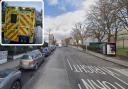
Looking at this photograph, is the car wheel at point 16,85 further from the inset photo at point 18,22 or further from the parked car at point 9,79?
the inset photo at point 18,22

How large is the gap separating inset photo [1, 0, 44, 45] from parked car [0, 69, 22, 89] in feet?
12.4

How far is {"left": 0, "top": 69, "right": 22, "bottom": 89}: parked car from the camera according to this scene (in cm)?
708

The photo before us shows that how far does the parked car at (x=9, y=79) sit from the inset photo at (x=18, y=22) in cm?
377

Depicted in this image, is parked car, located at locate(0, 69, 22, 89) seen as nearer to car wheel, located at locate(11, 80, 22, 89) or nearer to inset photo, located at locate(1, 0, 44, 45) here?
car wheel, located at locate(11, 80, 22, 89)

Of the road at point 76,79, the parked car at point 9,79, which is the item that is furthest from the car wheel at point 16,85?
the road at point 76,79

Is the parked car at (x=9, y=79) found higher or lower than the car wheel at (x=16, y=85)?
higher

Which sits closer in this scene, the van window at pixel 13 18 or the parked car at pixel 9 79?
the van window at pixel 13 18

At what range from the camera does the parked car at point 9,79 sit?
23.2ft

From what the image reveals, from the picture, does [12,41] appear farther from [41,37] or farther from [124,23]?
[124,23]

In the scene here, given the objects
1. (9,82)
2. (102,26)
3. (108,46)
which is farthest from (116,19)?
(9,82)

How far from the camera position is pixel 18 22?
3.24 meters

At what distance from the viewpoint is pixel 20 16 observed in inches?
127

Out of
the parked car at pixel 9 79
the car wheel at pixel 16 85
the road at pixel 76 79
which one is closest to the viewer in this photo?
the parked car at pixel 9 79

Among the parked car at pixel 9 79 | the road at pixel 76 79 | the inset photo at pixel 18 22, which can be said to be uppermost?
the inset photo at pixel 18 22
